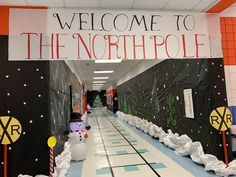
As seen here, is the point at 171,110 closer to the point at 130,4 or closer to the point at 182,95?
the point at 182,95

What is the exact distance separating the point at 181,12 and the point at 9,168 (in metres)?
3.66

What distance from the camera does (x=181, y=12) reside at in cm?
339

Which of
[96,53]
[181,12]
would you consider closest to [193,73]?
[181,12]

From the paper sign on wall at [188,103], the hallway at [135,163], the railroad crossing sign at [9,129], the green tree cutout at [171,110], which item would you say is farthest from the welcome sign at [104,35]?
the green tree cutout at [171,110]

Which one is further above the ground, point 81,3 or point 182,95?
point 81,3

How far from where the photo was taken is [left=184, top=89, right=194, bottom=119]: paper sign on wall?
15.5ft

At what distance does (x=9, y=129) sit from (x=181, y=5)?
3.26m

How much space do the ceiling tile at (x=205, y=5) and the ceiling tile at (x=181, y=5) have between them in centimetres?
9

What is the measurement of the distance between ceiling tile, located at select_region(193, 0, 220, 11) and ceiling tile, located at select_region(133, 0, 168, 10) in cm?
60

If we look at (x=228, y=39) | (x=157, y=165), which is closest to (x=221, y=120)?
(x=157, y=165)

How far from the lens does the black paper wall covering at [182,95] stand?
3822mm

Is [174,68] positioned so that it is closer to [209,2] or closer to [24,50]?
[209,2]

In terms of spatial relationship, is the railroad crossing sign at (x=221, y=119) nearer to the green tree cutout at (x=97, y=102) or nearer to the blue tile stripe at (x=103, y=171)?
the blue tile stripe at (x=103, y=171)

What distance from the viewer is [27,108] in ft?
10.2
